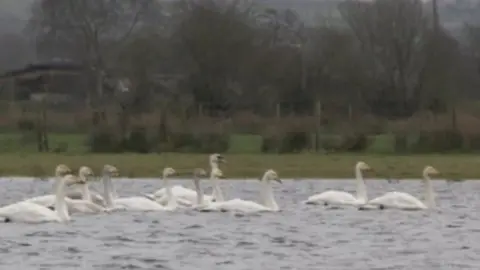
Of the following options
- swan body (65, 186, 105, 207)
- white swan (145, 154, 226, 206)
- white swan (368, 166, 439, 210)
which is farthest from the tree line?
white swan (368, 166, 439, 210)

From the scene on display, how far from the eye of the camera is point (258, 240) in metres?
20.1

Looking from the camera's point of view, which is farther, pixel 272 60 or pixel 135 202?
pixel 272 60

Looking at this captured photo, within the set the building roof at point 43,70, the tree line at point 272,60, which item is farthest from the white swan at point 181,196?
the building roof at point 43,70

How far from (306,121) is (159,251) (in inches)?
927

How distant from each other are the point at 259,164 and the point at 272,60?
20.3 meters

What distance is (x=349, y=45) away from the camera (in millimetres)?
59656

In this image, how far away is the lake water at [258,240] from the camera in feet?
56.8

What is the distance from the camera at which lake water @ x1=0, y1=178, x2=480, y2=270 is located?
17.3 m

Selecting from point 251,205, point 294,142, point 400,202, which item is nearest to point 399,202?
point 400,202

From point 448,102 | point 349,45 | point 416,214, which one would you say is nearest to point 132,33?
point 349,45

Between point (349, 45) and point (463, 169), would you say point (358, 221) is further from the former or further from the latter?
point (349, 45)

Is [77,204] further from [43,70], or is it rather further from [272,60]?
[43,70]

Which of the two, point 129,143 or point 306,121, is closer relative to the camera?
point 129,143

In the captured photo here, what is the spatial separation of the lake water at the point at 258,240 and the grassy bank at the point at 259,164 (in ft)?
24.1
